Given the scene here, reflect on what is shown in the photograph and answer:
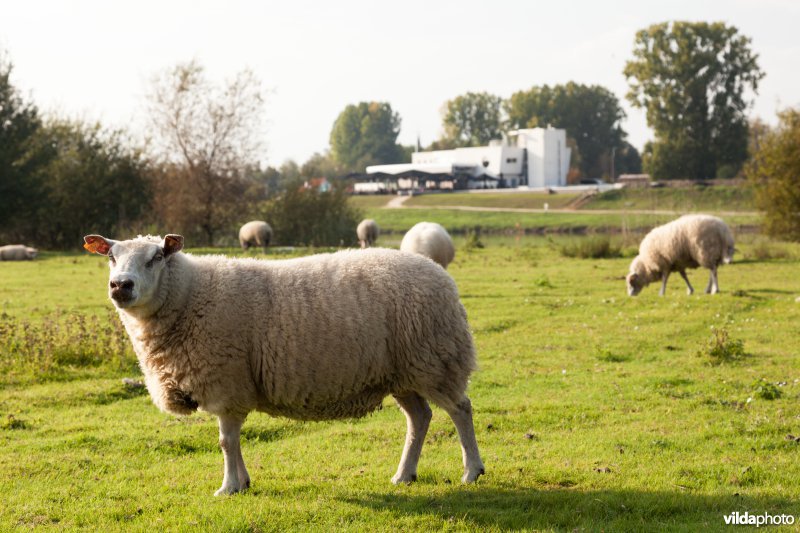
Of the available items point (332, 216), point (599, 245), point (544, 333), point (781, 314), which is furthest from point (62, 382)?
point (332, 216)

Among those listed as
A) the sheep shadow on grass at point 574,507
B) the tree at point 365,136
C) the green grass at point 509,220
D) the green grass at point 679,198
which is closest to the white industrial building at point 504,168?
the green grass at point 679,198

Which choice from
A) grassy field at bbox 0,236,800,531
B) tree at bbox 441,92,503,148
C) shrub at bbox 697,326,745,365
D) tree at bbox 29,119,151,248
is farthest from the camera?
tree at bbox 441,92,503,148

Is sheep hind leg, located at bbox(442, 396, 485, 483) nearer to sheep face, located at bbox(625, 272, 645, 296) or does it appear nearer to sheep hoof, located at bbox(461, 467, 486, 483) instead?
sheep hoof, located at bbox(461, 467, 486, 483)

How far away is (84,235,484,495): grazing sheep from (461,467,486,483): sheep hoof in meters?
0.01

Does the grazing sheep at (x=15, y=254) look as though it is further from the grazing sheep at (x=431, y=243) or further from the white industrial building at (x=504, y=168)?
the white industrial building at (x=504, y=168)

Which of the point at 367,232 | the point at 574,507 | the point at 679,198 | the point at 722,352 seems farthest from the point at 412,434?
the point at 679,198

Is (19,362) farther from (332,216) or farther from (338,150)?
(338,150)

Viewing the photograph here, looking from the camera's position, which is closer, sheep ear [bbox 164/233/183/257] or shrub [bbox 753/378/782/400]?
sheep ear [bbox 164/233/183/257]

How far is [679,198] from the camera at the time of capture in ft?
252

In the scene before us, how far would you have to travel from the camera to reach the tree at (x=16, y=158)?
3916 centimetres

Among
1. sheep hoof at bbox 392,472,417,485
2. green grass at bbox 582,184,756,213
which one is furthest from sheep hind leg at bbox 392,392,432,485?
green grass at bbox 582,184,756,213

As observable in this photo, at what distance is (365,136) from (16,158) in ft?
459

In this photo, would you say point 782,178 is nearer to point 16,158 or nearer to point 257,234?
point 257,234

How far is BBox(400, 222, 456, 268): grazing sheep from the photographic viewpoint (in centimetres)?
2077
